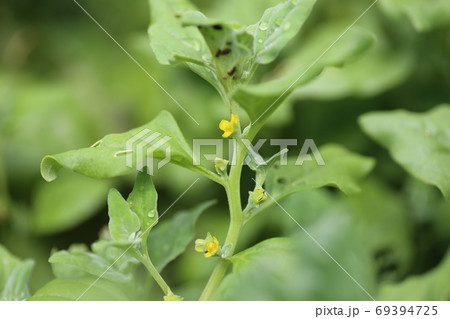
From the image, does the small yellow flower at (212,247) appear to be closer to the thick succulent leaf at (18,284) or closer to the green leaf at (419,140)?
the thick succulent leaf at (18,284)

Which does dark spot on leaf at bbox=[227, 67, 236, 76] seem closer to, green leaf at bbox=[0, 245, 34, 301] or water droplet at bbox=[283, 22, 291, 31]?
water droplet at bbox=[283, 22, 291, 31]

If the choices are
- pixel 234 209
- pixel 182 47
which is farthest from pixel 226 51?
pixel 234 209

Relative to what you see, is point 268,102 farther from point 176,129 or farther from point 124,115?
point 124,115

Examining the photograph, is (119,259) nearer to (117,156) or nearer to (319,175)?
(117,156)

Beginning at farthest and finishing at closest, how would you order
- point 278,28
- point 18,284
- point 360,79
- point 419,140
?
point 360,79
point 419,140
point 18,284
point 278,28

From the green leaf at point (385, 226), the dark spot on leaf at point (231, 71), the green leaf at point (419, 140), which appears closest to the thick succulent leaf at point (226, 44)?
the dark spot on leaf at point (231, 71)

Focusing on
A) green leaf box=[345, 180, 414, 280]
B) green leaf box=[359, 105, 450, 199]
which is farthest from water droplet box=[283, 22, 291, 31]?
green leaf box=[345, 180, 414, 280]
